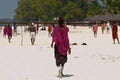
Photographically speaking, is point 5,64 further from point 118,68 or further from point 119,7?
point 119,7

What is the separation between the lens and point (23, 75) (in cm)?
1334

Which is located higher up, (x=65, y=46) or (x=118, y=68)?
(x=65, y=46)

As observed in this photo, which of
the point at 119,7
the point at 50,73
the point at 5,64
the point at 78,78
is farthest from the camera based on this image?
the point at 119,7

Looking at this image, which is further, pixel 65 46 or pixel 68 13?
pixel 68 13

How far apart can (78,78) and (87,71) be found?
1.58 m

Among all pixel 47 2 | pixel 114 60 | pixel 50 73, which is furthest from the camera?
pixel 47 2

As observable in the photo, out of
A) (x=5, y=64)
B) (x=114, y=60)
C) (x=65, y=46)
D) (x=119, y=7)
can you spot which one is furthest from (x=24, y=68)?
(x=119, y=7)

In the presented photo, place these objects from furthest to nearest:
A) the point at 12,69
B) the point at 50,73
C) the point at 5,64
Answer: the point at 5,64 < the point at 12,69 < the point at 50,73

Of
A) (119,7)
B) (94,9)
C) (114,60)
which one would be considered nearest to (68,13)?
(94,9)

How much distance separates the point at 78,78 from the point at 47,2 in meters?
121

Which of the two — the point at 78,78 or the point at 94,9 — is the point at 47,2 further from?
the point at 78,78

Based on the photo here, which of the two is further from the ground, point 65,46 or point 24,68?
point 65,46

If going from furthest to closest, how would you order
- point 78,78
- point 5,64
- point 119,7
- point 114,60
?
point 119,7, point 114,60, point 5,64, point 78,78

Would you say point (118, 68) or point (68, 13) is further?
point (68, 13)
